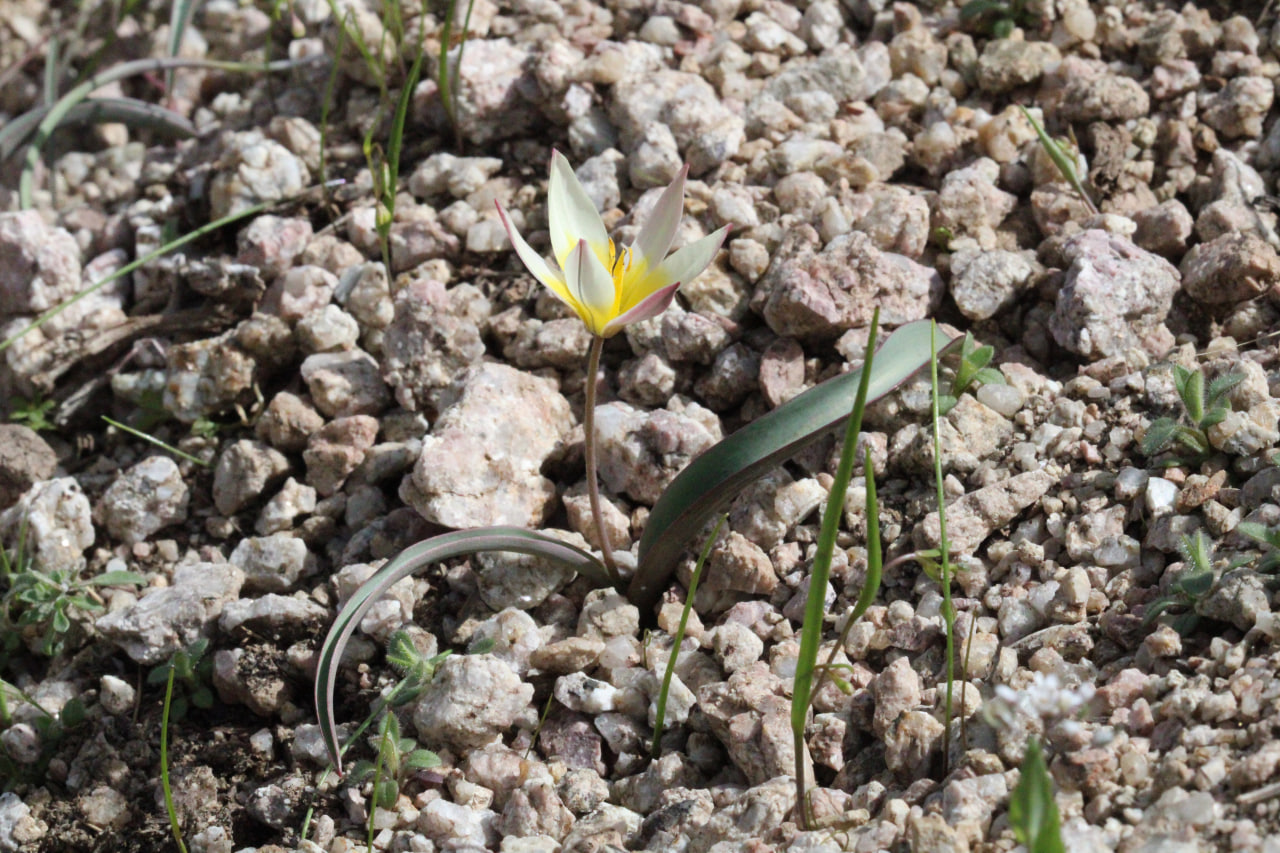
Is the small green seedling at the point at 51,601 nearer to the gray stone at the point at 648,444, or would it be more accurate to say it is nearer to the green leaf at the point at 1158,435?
the gray stone at the point at 648,444

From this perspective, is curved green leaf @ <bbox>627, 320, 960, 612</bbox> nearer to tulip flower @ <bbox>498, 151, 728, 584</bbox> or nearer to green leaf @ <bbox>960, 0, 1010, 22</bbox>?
tulip flower @ <bbox>498, 151, 728, 584</bbox>

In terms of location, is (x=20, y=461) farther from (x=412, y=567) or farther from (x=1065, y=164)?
(x=1065, y=164)

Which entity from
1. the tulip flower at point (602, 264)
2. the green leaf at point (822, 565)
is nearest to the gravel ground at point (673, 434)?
the green leaf at point (822, 565)

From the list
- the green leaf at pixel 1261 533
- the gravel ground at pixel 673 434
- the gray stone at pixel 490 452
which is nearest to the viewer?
the green leaf at pixel 1261 533

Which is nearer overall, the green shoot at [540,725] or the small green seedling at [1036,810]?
the small green seedling at [1036,810]

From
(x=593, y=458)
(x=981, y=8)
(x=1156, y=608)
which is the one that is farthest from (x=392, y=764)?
(x=981, y=8)

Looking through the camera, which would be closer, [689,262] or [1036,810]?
[1036,810]

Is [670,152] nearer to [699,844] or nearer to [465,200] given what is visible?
[465,200]
